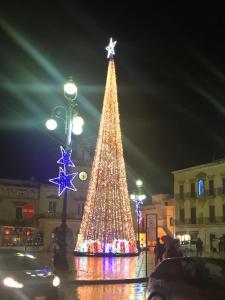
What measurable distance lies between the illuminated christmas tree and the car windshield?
1788 centimetres

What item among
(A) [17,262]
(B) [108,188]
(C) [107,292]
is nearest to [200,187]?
(B) [108,188]

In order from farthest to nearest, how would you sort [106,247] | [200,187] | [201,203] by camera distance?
[200,187] < [201,203] < [106,247]

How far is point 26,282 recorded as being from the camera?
10.7 metres

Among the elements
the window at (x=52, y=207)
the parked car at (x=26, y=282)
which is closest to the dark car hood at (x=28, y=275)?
the parked car at (x=26, y=282)

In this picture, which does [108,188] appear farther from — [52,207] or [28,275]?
[52,207]

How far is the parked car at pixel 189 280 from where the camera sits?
8758 millimetres

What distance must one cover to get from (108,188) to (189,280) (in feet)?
69.7

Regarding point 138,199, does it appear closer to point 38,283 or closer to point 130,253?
point 130,253

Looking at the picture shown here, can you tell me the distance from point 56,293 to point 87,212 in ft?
63.9

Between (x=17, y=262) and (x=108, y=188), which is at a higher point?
(x=108, y=188)

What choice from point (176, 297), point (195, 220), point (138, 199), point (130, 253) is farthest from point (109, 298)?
point (195, 220)

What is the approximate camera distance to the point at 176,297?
9.48 meters

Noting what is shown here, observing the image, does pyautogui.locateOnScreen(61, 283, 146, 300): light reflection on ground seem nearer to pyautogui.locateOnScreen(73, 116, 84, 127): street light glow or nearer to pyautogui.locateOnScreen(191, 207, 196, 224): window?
pyautogui.locateOnScreen(73, 116, 84, 127): street light glow

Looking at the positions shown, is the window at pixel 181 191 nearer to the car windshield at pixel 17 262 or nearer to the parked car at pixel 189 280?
the car windshield at pixel 17 262
